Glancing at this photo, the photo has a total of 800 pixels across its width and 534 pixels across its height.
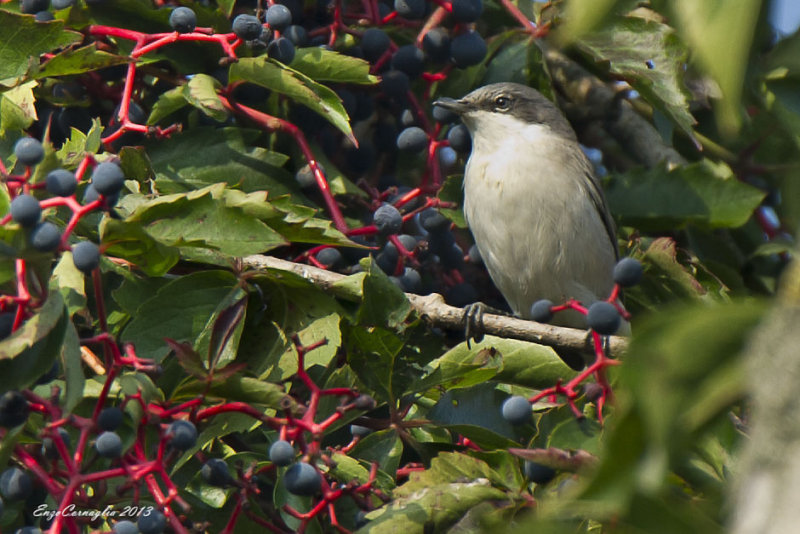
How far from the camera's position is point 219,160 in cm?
374

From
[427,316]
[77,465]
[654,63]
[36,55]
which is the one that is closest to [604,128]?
[654,63]

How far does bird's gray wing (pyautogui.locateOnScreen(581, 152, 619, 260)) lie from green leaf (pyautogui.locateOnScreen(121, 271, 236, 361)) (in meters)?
Result: 2.34

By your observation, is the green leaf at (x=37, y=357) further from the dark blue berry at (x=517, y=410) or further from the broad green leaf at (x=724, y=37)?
the broad green leaf at (x=724, y=37)

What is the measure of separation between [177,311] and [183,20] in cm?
106

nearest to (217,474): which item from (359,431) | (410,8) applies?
(359,431)

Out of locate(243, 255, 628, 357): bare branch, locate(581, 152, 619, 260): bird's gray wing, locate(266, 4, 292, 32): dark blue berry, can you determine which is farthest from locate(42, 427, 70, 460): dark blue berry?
locate(581, 152, 619, 260): bird's gray wing

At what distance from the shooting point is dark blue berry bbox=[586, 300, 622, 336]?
3139 mm

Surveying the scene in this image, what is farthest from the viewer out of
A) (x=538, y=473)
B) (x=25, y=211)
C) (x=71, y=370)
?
(x=538, y=473)

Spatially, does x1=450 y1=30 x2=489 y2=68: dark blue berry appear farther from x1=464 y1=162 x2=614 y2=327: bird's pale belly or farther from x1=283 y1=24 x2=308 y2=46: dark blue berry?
x1=464 y1=162 x2=614 y2=327: bird's pale belly

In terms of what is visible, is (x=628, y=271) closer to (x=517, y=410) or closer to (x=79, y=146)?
(x=517, y=410)

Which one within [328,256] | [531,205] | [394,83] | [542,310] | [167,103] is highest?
[167,103]

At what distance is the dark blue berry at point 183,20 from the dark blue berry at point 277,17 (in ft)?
0.87

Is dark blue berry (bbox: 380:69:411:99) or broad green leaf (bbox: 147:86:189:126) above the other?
broad green leaf (bbox: 147:86:189:126)

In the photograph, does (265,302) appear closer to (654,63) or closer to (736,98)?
(654,63)
